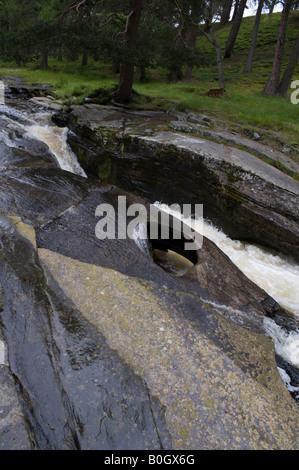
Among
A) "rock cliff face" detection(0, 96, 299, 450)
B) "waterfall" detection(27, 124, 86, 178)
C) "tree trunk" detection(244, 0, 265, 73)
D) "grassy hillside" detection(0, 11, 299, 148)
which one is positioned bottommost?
"rock cliff face" detection(0, 96, 299, 450)

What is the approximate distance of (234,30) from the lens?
23750mm

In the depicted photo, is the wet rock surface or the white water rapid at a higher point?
the wet rock surface

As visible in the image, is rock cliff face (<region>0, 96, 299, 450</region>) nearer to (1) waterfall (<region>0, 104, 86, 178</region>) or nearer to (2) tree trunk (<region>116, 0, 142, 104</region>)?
(1) waterfall (<region>0, 104, 86, 178</region>)

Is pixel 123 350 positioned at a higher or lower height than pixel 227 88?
lower

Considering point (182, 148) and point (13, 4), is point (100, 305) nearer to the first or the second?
point (182, 148)

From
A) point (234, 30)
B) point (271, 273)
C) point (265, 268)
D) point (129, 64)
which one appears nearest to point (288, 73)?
point (129, 64)

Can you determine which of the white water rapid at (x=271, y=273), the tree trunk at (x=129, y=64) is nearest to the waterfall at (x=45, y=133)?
the tree trunk at (x=129, y=64)

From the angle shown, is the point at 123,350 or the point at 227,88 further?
the point at 227,88

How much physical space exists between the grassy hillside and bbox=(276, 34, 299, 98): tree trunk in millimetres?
1143

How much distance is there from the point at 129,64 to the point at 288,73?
363 inches

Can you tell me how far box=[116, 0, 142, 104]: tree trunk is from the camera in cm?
1070

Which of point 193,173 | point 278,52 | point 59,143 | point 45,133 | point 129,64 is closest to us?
point 193,173

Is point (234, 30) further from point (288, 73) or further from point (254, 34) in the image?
point (288, 73)

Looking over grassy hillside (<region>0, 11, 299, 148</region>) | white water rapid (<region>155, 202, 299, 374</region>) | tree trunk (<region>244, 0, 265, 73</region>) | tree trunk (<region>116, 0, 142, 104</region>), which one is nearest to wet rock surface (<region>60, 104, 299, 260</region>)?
white water rapid (<region>155, 202, 299, 374</region>)
